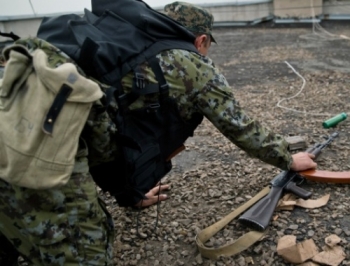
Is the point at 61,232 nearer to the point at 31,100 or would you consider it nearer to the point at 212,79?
the point at 31,100

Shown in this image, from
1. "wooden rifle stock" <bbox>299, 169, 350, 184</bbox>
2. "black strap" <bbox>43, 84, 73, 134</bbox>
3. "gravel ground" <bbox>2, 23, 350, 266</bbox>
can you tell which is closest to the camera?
"black strap" <bbox>43, 84, 73, 134</bbox>

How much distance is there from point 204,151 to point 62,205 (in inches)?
91.7

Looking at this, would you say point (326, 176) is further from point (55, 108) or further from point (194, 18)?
point (55, 108)

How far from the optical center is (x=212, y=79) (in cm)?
200

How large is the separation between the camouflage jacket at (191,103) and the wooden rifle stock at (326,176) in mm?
591

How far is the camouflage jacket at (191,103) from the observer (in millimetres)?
1690

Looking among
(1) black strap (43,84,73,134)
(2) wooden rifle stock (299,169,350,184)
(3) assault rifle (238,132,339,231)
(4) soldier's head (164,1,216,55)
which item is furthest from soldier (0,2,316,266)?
(2) wooden rifle stock (299,169,350,184)

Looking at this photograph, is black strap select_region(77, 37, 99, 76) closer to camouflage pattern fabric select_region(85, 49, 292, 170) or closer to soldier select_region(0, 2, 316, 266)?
soldier select_region(0, 2, 316, 266)

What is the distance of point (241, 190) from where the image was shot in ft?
9.54

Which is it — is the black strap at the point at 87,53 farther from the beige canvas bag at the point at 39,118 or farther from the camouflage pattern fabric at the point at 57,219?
the beige canvas bag at the point at 39,118

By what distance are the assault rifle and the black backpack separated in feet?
2.12

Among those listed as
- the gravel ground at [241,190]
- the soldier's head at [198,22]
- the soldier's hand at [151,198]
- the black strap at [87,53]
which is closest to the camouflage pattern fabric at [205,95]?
the black strap at [87,53]

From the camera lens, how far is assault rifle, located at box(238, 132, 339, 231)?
235 cm

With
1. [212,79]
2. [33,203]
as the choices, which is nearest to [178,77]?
[212,79]
